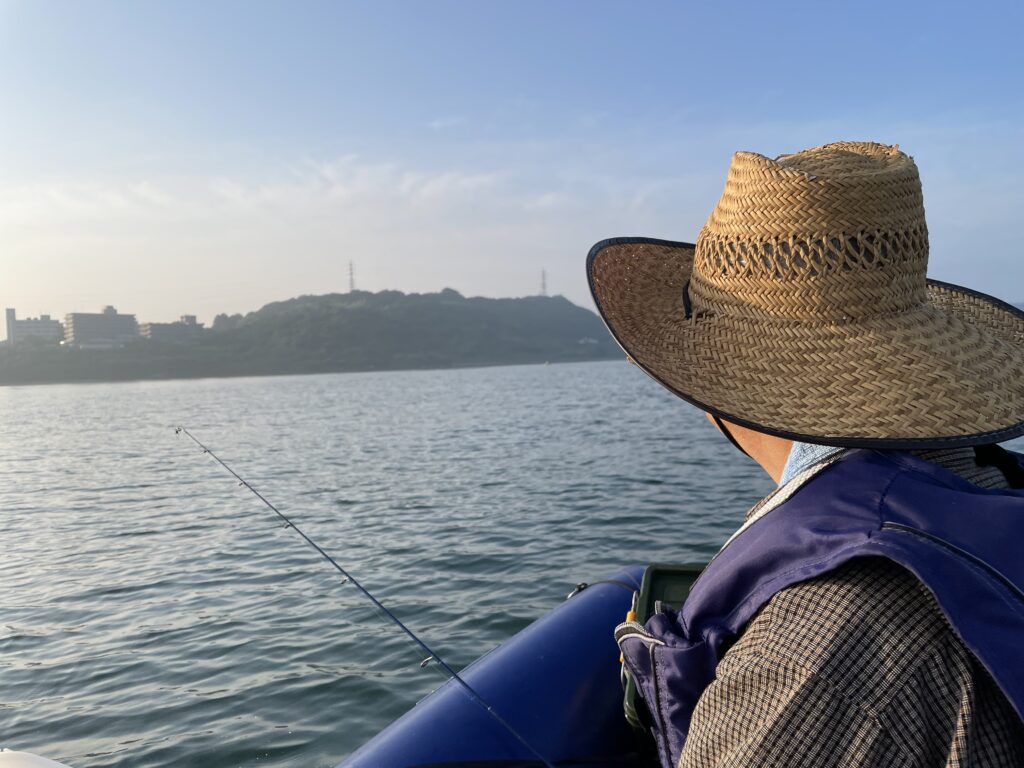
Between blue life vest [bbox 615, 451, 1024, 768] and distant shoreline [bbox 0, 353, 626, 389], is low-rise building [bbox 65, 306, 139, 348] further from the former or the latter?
blue life vest [bbox 615, 451, 1024, 768]

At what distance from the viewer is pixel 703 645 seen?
1.39 meters

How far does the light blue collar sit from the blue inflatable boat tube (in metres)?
1.24

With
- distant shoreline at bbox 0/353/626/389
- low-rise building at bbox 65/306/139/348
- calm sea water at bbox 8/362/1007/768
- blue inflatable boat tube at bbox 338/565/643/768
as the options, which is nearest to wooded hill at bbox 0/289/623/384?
distant shoreline at bbox 0/353/626/389

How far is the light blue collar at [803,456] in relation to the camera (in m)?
1.46

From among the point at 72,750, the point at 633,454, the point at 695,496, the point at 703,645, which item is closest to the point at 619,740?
the point at 703,645

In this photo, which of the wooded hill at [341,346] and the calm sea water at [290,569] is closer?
the calm sea water at [290,569]

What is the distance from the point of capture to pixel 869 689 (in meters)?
1.11

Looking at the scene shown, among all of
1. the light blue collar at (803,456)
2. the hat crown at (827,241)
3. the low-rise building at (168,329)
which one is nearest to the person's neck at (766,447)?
the light blue collar at (803,456)

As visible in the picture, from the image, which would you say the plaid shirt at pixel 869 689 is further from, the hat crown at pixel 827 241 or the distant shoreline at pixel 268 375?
the distant shoreline at pixel 268 375

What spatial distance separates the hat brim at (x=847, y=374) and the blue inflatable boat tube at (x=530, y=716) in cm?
129

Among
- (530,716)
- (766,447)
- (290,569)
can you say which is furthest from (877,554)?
(290,569)

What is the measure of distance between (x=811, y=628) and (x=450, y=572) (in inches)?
294

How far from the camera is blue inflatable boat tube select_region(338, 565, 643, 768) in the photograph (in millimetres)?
2361

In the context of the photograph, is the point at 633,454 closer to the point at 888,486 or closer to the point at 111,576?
the point at 111,576
